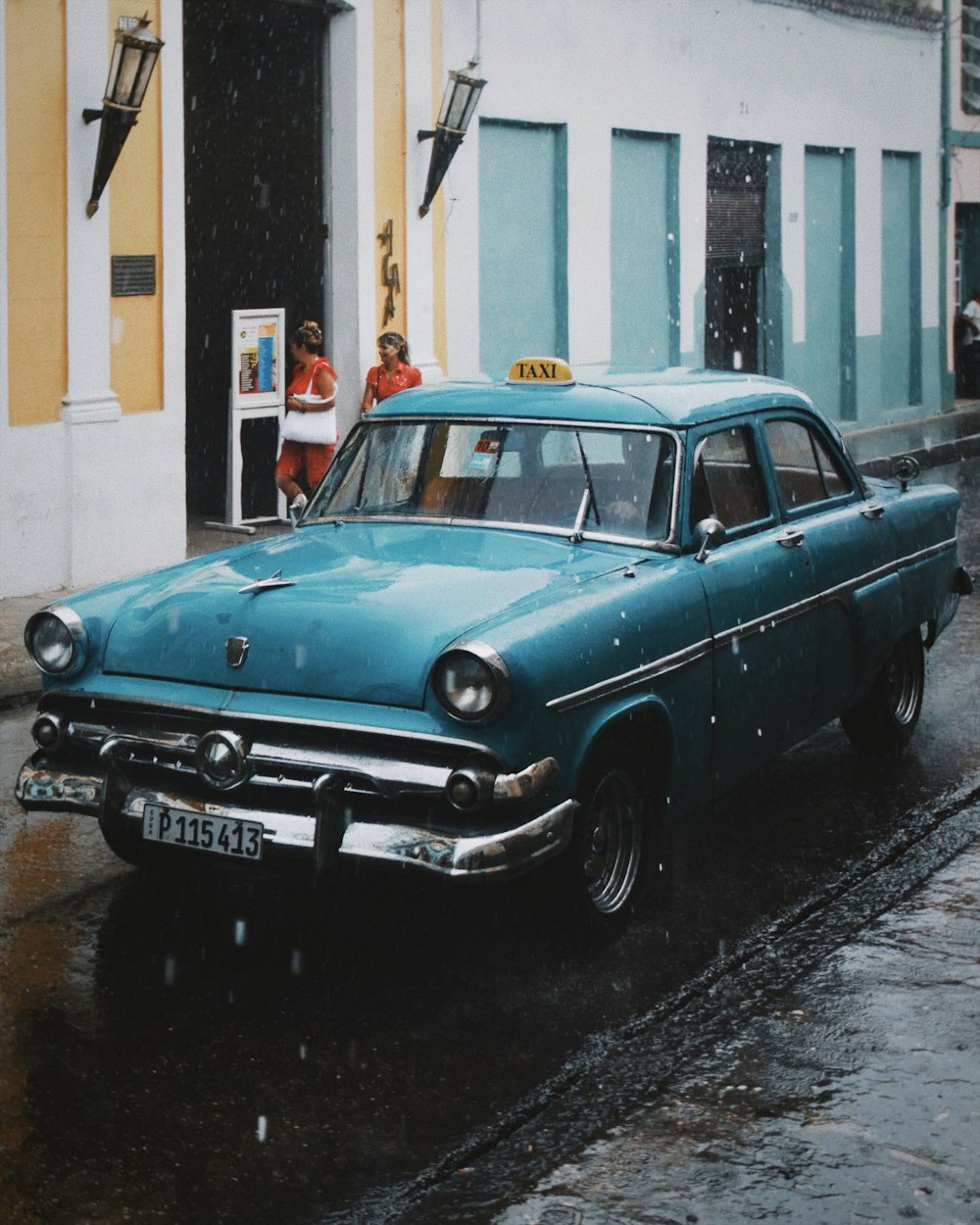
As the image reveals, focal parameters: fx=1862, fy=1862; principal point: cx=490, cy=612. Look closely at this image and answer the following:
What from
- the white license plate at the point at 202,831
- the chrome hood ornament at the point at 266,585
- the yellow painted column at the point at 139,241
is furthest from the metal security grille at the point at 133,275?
the white license plate at the point at 202,831

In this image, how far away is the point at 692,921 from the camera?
18.5 feet

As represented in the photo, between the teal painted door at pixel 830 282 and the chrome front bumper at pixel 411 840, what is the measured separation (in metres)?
17.6

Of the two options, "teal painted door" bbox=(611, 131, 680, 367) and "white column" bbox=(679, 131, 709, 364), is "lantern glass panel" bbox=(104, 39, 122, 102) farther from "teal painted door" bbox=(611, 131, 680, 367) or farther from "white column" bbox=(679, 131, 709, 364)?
"white column" bbox=(679, 131, 709, 364)

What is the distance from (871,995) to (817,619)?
5.83ft

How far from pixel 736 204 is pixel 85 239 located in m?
10.4

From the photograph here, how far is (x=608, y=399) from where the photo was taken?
6.21 meters

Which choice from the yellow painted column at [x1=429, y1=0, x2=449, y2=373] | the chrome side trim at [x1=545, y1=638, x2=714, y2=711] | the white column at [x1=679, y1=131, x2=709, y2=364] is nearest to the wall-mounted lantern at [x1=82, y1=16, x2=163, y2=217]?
the yellow painted column at [x1=429, y1=0, x2=449, y2=373]

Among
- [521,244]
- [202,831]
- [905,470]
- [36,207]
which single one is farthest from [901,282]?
[202,831]

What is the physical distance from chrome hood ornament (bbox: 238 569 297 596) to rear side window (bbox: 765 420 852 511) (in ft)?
6.65

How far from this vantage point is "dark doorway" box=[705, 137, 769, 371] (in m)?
20.1

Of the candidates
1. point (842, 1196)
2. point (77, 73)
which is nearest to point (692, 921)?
point (842, 1196)

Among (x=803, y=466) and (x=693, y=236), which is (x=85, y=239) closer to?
(x=803, y=466)

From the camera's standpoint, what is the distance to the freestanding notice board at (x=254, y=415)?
14.0 metres

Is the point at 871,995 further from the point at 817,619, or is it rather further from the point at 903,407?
the point at 903,407
